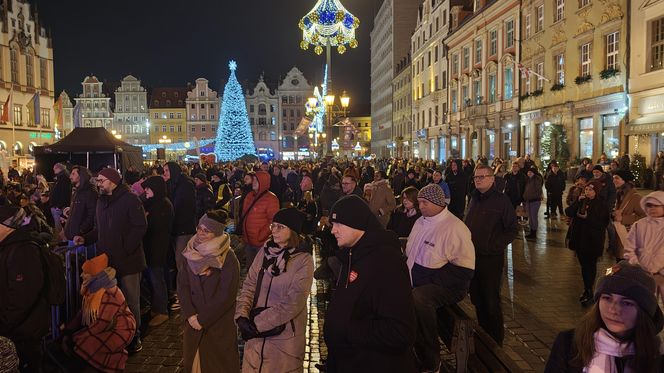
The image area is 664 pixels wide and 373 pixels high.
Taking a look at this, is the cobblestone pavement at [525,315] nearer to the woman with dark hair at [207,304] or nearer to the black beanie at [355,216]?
the woman with dark hair at [207,304]

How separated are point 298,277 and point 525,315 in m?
4.41

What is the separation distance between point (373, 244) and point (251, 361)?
1629 millimetres

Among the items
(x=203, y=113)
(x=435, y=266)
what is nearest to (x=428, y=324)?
(x=435, y=266)

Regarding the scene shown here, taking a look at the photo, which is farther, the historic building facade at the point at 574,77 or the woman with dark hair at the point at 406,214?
the historic building facade at the point at 574,77

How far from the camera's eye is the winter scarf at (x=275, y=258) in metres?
4.22

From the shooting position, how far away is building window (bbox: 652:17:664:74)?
21828mm

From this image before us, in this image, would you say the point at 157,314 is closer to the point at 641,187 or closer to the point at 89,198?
the point at 89,198

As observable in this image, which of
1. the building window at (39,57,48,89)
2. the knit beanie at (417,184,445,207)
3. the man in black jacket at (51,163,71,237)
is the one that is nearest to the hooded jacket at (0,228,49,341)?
the knit beanie at (417,184,445,207)

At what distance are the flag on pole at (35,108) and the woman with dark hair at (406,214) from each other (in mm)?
45982

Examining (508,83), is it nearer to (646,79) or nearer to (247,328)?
(646,79)

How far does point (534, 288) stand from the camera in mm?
8867

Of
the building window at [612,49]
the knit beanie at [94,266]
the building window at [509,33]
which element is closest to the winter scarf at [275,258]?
the knit beanie at [94,266]

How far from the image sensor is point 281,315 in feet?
13.3

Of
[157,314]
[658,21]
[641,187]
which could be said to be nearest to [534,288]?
[157,314]
